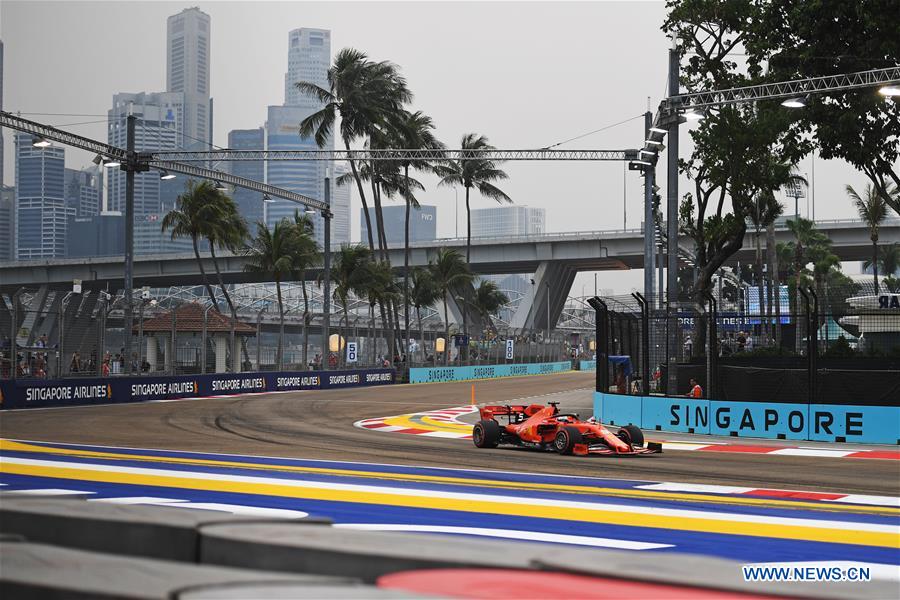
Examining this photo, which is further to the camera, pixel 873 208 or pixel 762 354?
pixel 873 208

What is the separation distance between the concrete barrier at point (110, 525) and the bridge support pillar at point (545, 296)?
7945cm

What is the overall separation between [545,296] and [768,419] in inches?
2576

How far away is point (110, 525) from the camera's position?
3.82 m

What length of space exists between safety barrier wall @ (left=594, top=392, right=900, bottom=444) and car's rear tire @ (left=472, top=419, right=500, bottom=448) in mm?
6330

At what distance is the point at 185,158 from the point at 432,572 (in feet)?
160

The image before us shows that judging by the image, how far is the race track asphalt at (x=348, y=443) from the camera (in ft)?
45.3

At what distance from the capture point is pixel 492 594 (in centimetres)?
311

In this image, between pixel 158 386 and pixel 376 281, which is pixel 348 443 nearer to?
pixel 158 386

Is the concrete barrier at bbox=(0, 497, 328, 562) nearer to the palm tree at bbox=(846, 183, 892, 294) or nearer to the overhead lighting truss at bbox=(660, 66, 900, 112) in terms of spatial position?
the overhead lighting truss at bbox=(660, 66, 900, 112)

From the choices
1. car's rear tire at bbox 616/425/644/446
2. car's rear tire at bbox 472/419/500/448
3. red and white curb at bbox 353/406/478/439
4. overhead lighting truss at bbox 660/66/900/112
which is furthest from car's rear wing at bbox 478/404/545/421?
overhead lighting truss at bbox 660/66/900/112

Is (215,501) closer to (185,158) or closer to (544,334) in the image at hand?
(185,158)

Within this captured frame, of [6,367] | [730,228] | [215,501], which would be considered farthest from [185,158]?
[215,501]

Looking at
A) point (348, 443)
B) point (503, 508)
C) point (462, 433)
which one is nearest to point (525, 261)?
point (462, 433)

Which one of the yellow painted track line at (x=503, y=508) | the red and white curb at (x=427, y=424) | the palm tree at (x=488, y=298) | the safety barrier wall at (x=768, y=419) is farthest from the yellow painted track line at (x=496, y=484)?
the palm tree at (x=488, y=298)
